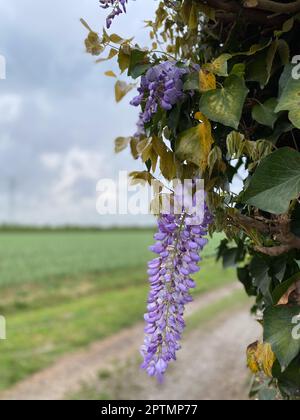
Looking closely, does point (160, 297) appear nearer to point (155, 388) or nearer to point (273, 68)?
point (273, 68)

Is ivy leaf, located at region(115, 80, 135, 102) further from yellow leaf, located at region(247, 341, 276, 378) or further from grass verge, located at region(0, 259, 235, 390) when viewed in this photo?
grass verge, located at region(0, 259, 235, 390)

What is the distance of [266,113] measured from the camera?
3.56 feet

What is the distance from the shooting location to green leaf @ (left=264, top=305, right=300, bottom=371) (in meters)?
1.01

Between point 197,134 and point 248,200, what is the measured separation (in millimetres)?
172

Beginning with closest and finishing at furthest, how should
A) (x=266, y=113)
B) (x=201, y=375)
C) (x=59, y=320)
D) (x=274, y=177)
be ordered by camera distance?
(x=274, y=177)
(x=266, y=113)
(x=201, y=375)
(x=59, y=320)

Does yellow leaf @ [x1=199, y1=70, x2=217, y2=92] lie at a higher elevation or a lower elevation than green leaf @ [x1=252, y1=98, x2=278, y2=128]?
higher

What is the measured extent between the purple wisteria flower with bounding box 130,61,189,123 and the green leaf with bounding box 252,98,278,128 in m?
0.16

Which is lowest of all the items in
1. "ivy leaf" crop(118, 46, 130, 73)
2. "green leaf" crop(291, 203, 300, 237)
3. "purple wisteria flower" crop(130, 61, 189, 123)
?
"green leaf" crop(291, 203, 300, 237)

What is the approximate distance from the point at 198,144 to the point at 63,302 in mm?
12066

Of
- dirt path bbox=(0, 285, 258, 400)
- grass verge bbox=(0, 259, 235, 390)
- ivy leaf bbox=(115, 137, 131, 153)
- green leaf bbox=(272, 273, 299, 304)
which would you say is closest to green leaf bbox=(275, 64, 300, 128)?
green leaf bbox=(272, 273, 299, 304)

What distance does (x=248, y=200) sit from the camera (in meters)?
0.95

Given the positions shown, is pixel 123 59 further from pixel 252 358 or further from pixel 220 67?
pixel 252 358

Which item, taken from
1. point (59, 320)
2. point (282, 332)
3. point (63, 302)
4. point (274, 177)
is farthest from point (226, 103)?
point (63, 302)
